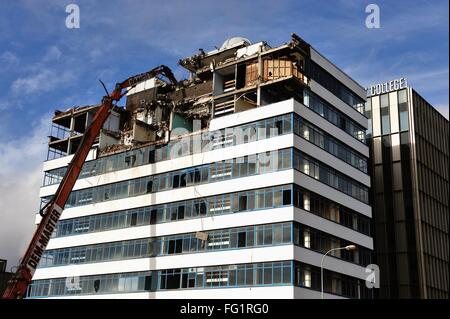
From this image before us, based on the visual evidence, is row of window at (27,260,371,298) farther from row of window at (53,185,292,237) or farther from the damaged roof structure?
the damaged roof structure

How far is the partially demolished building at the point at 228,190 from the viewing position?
51344mm

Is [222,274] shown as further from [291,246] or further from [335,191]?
[335,191]

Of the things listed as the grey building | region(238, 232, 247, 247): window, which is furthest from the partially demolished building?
the grey building

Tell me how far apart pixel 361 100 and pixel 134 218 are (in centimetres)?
3010

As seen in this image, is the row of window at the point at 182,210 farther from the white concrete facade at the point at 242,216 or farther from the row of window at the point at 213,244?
the row of window at the point at 213,244

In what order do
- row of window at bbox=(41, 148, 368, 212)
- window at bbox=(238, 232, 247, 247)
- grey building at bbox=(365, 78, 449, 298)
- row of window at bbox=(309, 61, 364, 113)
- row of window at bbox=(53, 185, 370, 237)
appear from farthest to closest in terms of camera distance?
1. grey building at bbox=(365, 78, 449, 298)
2. row of window at bbox=(309, 61, 364, 113)
3. row of window at bbox=(41, 148, 368, 212)
4. window at bbox=(238, 232, 247, 247)
5. row of window at bbox=(53, 185, 370, 237)

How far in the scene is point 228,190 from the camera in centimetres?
5456

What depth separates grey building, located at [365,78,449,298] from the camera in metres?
74.2

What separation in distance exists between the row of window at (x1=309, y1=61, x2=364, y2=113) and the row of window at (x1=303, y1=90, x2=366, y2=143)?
2.13 meters

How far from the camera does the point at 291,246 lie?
48719 mm

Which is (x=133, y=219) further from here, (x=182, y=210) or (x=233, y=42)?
(x=233, y=42)

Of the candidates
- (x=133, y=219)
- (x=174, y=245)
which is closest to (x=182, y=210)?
(x=174, y=245)
